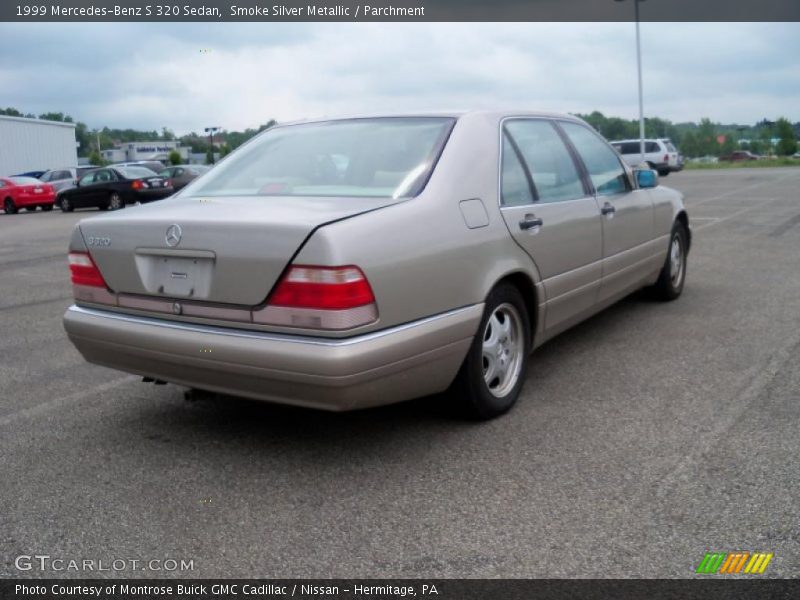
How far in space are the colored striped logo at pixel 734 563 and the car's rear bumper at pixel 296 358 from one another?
→ 1.35 metres

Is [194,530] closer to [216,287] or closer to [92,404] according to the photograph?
[216,287]

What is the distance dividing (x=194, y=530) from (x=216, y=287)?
988 mm

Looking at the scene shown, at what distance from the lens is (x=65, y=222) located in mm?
20469

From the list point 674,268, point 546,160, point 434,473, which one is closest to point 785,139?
point 674,268

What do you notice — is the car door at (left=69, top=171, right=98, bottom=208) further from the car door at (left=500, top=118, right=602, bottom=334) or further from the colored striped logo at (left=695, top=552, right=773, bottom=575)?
the colored striped logo at (left=695, top=552, right=773, bottom=575)

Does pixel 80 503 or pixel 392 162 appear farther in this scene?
pixel 392 162

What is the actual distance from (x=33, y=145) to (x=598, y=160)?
53105 millimetres

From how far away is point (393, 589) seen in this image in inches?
101

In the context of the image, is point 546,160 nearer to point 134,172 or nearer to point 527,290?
point 527,290

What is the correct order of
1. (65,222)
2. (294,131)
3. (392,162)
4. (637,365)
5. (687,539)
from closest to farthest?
(687,539)
(392,162)
(294,131)
(637,365)
(65,222)

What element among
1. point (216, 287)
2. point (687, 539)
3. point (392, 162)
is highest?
point (392, 162)

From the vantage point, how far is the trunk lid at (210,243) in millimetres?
3299

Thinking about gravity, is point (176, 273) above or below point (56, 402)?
above

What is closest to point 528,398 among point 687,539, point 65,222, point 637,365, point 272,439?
point 637,365
